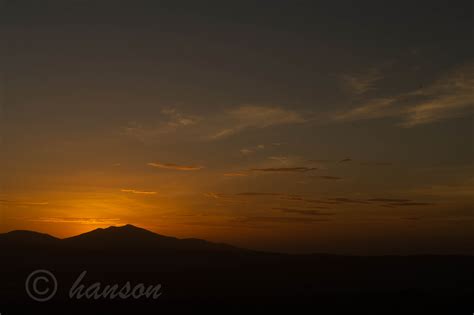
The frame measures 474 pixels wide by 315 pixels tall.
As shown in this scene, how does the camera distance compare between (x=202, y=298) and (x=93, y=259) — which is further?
(x=93, y=259)

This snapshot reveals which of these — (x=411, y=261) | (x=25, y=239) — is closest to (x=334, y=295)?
(x=411, y=261)

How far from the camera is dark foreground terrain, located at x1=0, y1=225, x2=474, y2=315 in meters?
53.5

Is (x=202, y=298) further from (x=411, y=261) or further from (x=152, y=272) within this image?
(x=411, y=261)

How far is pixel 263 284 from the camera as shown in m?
79.3

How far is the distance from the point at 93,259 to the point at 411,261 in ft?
262

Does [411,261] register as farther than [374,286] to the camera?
Yes

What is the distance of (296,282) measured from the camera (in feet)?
269

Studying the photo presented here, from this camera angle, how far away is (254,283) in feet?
261

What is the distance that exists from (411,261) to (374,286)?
4393 cm

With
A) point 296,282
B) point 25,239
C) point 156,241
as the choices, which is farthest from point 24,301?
point 156,241

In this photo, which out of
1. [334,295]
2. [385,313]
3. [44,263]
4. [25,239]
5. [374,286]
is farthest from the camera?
[25,239]

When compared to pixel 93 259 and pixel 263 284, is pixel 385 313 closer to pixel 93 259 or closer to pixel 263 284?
pixel 263 284

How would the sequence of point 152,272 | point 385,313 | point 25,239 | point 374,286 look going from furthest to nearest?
point 25,239, point 152,272, point 374,286, point 385,313

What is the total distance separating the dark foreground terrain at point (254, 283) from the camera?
53.5 metres
